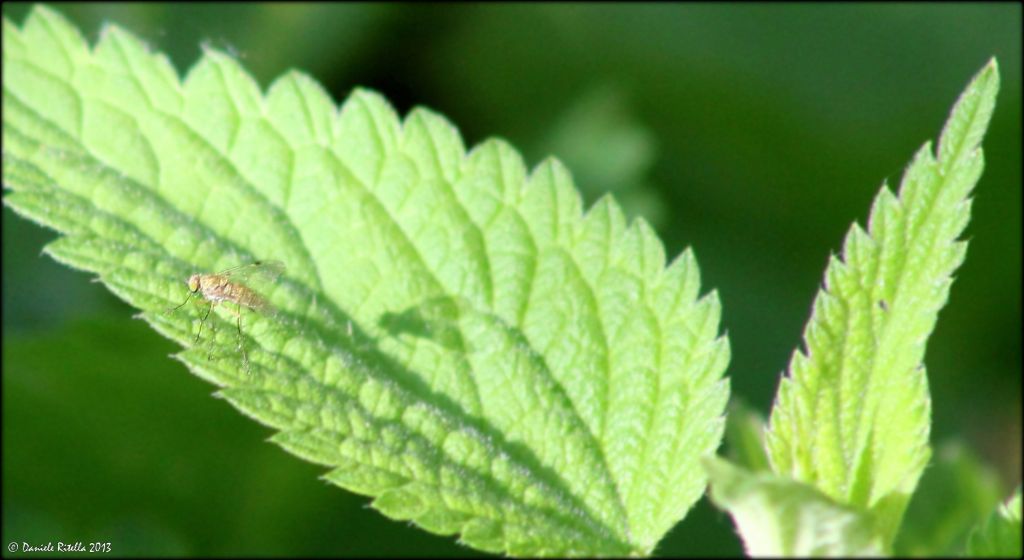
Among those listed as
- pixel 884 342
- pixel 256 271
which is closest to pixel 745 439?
pixel 884 342

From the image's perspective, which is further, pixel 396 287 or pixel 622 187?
pixel 622 187

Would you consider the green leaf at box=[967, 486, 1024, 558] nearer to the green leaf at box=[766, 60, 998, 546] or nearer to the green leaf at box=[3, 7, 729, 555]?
the green leaf at box=[766, 60, 998, 546]

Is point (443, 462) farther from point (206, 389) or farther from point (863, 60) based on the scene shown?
point (863, 60)

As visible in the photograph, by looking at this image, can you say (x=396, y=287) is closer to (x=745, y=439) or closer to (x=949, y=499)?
(x=745, y=439)

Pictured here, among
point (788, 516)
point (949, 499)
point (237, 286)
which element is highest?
point (237, 286)

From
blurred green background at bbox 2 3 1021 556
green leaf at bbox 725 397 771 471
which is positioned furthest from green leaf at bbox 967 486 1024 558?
blurred green background at bbox 2 3 1021 556

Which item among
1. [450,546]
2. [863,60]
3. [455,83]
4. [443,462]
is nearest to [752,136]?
[863,60]
